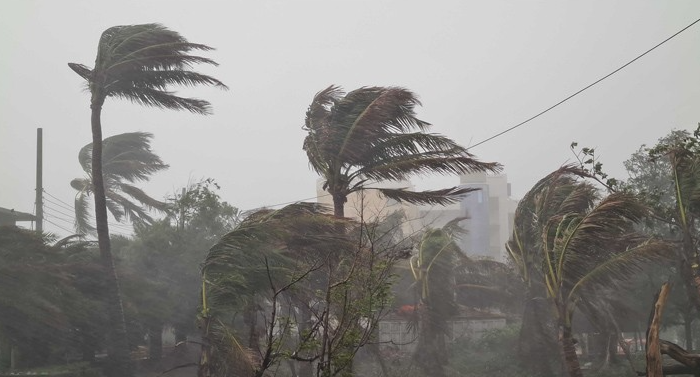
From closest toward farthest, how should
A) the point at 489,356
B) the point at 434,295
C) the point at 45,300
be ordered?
the point at 45,300 → the point at 434,295 → the point at 489,356

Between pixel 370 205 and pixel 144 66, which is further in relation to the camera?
pixel 370 205

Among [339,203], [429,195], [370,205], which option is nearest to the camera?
[429,195]

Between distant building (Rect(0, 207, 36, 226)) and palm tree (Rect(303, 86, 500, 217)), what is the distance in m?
15.0

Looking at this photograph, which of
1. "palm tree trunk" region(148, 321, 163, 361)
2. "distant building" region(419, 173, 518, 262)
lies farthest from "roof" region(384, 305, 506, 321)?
"distant building" region(419, 173, 518, 262)

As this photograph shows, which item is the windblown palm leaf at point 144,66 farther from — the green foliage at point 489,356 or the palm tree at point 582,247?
the green foliage at point 489,356

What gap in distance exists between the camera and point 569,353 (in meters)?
11.6

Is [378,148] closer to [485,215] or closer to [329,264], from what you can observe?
[329,264]

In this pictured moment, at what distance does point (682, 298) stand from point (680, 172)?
925 cm

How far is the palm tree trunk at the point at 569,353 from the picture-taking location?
449 inches

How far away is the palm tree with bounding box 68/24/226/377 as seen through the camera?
47.5 ft

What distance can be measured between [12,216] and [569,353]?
2004cm

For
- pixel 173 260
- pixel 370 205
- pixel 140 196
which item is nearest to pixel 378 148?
pixel 173 260

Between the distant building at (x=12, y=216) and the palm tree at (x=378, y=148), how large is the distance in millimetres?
14994

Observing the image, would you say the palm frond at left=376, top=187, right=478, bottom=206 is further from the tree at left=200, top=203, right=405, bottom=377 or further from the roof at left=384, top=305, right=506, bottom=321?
the roof at left=384, top=305, right=506, bottom=321
